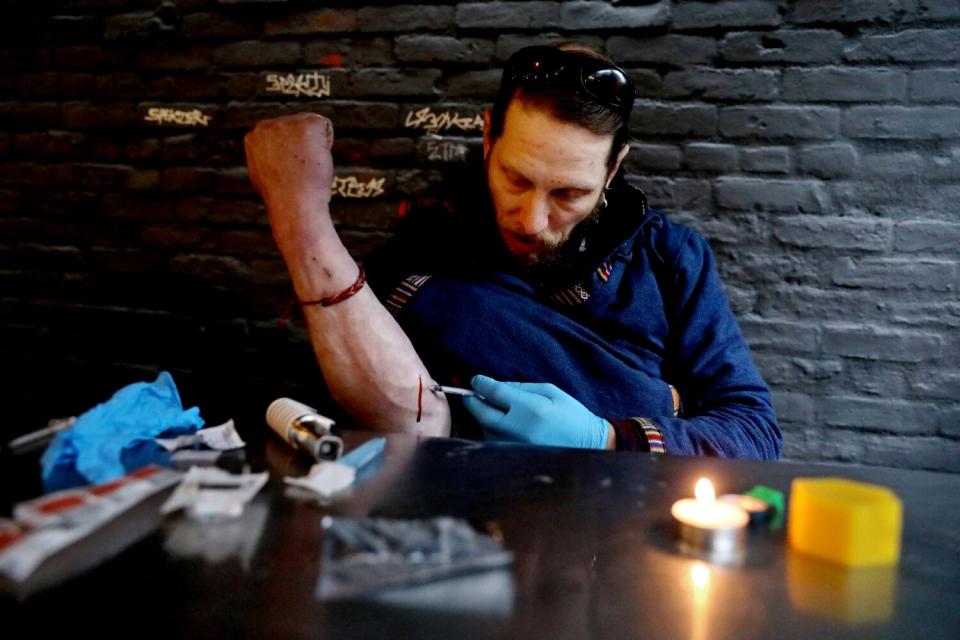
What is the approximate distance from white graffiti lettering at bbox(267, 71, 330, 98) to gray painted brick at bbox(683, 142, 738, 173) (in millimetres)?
904

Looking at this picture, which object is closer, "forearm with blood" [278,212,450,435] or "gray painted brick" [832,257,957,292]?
"forearm with blood" [278,212,450,435]

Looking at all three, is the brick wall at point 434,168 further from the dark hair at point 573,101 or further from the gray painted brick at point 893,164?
the dark hair at point 573,101

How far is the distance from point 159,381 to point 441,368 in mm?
524

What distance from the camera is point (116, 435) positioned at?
32.2 inches

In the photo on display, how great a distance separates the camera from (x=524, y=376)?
4.27 ft

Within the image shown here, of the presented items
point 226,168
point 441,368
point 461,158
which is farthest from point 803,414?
point 226,168

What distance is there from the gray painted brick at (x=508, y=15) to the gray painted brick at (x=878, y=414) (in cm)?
108

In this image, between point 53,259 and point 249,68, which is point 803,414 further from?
point 53,259

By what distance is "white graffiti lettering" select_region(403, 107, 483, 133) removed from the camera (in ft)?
5.78

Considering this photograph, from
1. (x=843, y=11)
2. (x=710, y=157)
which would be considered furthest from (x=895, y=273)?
(x=843, y=11)

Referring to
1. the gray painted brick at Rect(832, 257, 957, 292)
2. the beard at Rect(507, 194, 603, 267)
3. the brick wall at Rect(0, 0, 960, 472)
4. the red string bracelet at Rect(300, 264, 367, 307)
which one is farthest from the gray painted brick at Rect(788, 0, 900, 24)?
the red string bracelet at Rect(300, 264, 367, 307)

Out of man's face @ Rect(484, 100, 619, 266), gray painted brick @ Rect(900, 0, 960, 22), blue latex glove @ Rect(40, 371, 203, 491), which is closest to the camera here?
blue latex glove @ Rect(40, 371, 203, 491)

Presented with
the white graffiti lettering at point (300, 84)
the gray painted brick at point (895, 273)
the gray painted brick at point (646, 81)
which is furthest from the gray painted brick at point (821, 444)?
the white graffiti lettering at point (300, 84)

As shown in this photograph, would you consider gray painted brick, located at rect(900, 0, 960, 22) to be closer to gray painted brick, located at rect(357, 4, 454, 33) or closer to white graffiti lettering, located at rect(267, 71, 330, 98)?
gray painted brick, located at rect(357, 4, 454, 33)
